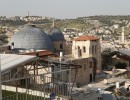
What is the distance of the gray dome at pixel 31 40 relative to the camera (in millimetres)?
32781

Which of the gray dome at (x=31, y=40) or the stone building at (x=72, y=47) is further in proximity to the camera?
the gray dome at (x=31, y=40)

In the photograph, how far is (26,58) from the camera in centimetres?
910

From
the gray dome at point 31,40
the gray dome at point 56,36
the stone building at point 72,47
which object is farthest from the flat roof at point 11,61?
the gray dome at point 56,36

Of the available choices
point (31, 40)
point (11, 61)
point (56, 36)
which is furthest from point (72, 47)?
point (11, 61)

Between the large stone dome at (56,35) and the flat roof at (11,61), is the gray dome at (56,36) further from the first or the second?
the flat roof at (11,61)

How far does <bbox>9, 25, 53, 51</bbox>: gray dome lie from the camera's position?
108 feet

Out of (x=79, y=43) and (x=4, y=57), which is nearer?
(x=4, y=57)

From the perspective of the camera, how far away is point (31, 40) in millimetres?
32906

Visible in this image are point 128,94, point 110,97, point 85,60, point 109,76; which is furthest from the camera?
point 85,60

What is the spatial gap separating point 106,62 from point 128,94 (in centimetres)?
1571

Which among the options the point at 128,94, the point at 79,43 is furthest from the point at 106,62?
the point at 128,94

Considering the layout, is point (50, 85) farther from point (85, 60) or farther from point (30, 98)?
point (85, 60)

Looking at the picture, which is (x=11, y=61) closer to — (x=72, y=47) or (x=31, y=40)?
(x=31, y=40)

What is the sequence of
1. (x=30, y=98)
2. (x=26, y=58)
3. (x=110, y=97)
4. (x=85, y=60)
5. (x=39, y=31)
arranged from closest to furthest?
(x=26, y=58), (x=30, y=98), (x=110, y=97), (x=85, y=60), (x=39, y=31)
